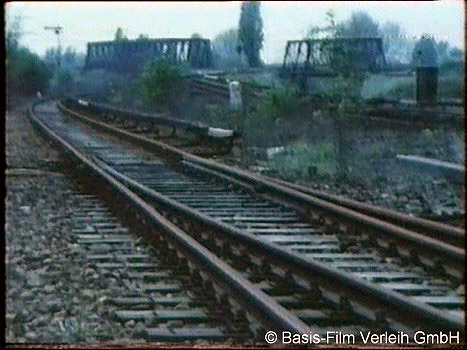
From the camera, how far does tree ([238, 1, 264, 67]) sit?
3386mm

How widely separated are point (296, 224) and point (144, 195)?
1701mm

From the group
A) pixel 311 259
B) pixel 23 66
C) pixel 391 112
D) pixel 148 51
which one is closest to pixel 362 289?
pixel 311 259

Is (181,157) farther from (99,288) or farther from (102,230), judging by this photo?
(99,288)

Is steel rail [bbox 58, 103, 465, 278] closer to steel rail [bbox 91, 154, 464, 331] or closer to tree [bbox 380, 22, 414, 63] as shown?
steel rail [bbox 91, 154, 464, 331]

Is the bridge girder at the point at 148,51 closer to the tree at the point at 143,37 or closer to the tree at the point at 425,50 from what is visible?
the tree at the point at 143,37

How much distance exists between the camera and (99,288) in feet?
14.6

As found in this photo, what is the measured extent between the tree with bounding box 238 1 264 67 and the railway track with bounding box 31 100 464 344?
972 mm

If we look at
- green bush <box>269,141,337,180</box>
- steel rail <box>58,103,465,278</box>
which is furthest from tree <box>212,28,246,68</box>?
green bush <box>269,141,337,180</box>

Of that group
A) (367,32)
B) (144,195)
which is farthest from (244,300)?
(144,195)

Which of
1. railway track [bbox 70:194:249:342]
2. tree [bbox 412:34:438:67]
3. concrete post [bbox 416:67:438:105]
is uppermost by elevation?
tree [bbox 412:34:438:67]

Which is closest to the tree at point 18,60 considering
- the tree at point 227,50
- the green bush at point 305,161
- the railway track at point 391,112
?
the tree at point 227,50

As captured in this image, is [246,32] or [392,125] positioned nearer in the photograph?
[246,32]

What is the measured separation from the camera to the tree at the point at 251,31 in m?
3.39

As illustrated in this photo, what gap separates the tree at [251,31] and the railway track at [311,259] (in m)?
0.97
